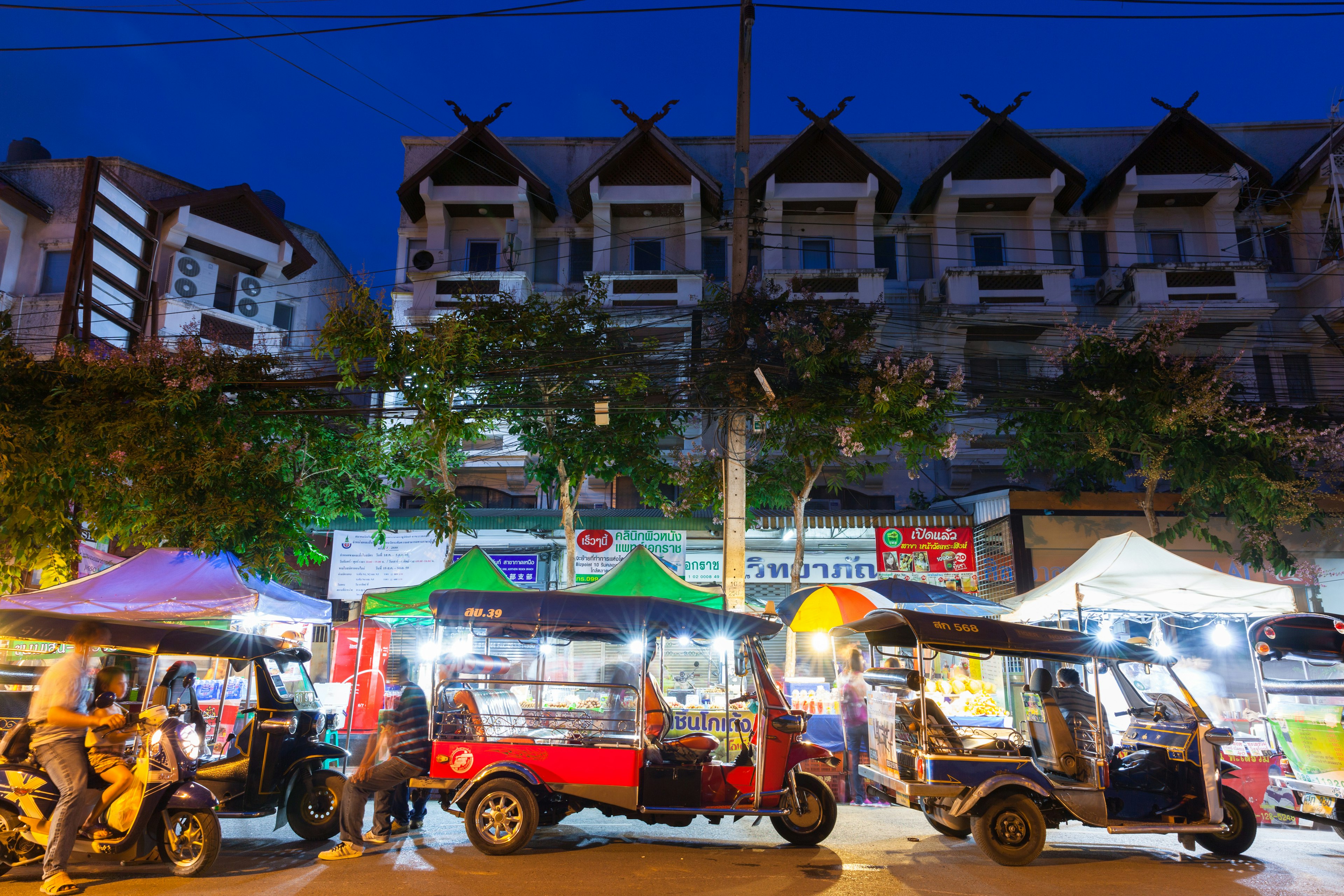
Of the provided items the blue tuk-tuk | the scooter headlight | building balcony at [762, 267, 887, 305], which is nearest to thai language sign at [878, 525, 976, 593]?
building balcony at [762, 267, 887, 305]

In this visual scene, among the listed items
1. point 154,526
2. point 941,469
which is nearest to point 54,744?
point 154,526

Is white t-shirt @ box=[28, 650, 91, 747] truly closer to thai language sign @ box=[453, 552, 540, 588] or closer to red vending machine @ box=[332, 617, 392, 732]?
red vending machine @ box=[332, 617, 392, 732]

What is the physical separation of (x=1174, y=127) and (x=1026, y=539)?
34.6ft

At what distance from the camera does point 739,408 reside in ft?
40.3

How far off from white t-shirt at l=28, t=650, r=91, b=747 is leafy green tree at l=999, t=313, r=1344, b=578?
13704mm

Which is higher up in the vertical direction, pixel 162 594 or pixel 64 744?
pixel 162 594

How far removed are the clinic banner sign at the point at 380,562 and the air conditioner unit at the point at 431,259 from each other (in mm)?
6206

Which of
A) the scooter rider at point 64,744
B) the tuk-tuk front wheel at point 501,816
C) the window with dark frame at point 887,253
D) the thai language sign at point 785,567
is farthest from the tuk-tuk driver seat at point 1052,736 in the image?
the window with dark frame at point 887,253

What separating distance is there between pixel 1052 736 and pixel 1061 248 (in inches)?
592

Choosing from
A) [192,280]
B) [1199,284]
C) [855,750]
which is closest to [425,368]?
[855,750]

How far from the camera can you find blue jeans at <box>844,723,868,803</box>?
11617mm

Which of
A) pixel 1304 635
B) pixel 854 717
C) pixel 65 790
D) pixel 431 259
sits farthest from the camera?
pixel 431 259

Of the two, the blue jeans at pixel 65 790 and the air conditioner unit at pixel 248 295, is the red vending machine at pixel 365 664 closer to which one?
the blue jeans at pixel 65 790

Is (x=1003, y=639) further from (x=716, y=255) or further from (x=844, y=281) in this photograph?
(x=716, y=255)
